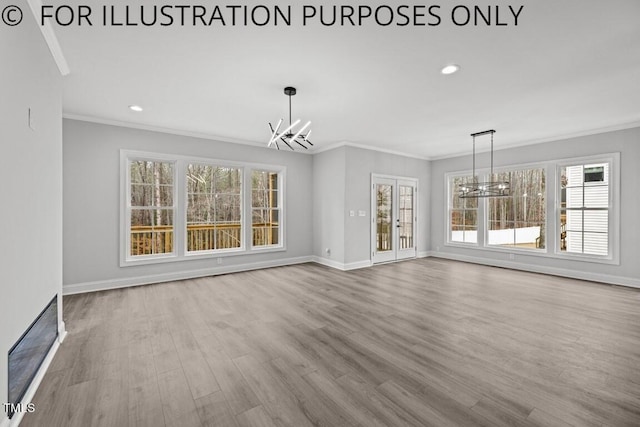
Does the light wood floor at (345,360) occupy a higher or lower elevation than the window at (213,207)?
lower

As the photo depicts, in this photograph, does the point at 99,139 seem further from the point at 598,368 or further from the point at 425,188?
the point at 425,188

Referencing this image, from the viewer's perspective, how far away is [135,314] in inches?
140

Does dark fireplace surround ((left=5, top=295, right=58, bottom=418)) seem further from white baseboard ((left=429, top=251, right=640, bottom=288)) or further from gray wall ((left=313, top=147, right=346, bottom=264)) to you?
white baseboard ((left=429, top=251, right=640, bottom=288))

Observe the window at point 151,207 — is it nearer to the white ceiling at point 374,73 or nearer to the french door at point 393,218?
the white ceiling at point 374,73

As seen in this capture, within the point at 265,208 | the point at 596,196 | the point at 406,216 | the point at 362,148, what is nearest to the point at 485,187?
the point at 596,196

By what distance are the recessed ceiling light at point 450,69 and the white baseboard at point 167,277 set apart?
480cm

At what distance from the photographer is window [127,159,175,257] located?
513cm

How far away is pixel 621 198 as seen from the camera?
16.3 ft

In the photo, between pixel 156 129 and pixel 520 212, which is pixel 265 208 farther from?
pixel 520 212

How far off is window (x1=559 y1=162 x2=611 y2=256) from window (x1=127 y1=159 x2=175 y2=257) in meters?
7.43

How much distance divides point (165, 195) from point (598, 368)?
20.0 ft

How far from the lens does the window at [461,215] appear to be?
7086mm

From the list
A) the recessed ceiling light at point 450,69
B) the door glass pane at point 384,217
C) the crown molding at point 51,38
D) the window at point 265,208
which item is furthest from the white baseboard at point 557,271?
the crown molding at point 51,38

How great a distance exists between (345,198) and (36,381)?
5.01 meters
